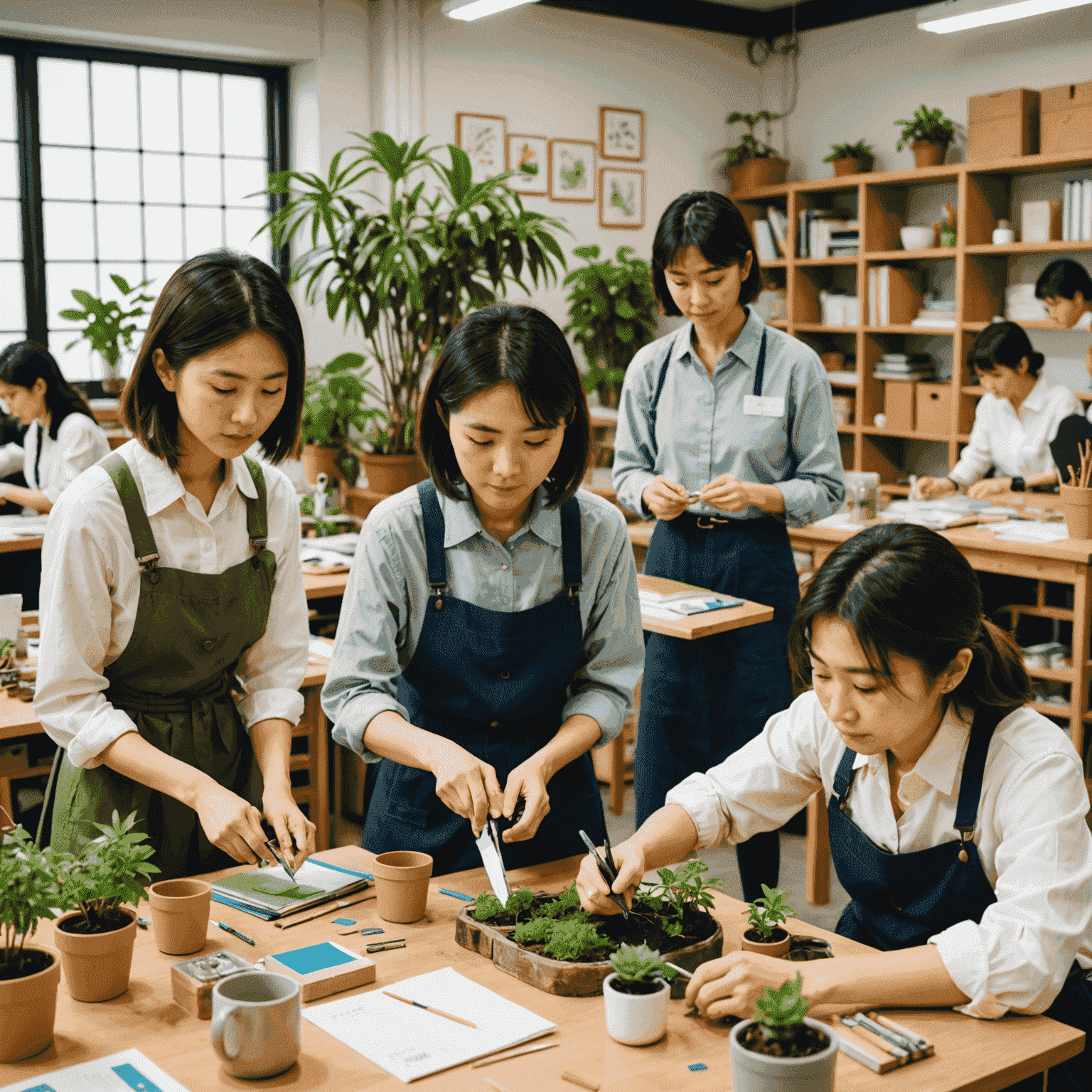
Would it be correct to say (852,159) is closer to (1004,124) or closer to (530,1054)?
(1004,124)

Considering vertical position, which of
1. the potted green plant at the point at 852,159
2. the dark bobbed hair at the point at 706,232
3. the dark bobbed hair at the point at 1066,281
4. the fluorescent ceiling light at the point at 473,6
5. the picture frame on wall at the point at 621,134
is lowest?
the dark bobbed hair at the point at 706,232

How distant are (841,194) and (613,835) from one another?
4934 mm

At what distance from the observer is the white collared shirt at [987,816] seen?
4.59ft

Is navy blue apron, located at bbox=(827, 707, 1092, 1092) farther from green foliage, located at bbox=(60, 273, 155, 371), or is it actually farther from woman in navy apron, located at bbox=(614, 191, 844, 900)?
green foliage, located at bbox=(60, 273, 155, 371)

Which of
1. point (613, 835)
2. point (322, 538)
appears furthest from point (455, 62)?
point (613, 835)

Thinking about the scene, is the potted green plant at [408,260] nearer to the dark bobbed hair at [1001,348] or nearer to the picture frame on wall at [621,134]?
the dark bobbed hair at [1001,348]

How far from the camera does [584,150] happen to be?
7270 millimetres

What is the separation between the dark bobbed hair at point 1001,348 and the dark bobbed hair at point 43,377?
12.6 ft

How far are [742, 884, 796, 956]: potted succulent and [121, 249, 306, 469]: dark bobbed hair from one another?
3.28 ft

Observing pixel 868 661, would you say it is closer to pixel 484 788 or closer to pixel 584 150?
pixel 484 788

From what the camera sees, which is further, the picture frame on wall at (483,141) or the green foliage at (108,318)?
the picture frame on wall at (483,141)

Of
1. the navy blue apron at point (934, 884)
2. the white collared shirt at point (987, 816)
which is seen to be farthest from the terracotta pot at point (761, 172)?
the navy blue apron at point (934, 884)

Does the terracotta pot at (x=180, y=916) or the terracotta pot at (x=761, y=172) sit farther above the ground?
the terracotta pot at (x=761, y=172)

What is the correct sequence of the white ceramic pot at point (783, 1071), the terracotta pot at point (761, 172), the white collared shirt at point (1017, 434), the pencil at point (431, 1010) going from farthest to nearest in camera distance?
the terracotta pot at point (761, 172) → the white collared shirt at point (1017, 434) → the pencil at point (431, 1010) → the white ceramic pot at point (783, 1071)
